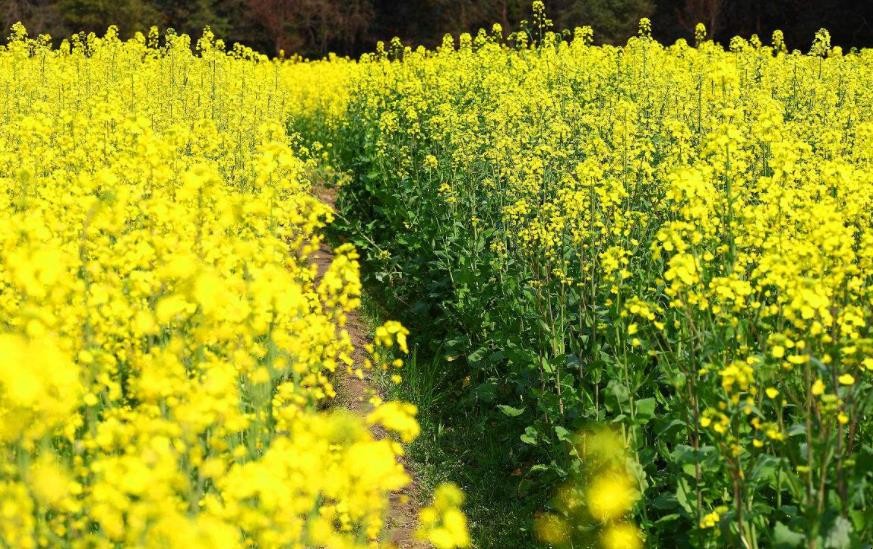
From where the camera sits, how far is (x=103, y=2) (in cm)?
2631

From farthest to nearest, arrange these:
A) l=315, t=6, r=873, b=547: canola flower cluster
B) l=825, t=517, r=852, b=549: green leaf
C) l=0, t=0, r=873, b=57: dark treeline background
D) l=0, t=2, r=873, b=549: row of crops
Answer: l=0, t=0, r=873, b=57: dark treeline background
l=315, t=6, r=873, b=547: canola flower cluster
l=825, t=517, r=852, b=549: green leaf
l=0, t=2, r=873, b=549: row of crops

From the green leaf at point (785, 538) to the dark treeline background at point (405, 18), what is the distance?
23002 mm

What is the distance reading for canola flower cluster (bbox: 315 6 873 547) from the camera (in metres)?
3.28

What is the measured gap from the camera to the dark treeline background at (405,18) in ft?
82.7

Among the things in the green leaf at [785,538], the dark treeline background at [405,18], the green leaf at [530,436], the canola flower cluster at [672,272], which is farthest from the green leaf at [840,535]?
the dark treeline background at [405,18]

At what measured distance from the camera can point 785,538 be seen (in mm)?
3059

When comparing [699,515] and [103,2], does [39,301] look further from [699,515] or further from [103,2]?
[103,2]

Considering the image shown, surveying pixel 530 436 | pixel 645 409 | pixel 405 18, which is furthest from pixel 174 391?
pixel 405 18

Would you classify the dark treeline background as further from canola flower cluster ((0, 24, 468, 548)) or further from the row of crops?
canola flower cluster ((0, 24, 468, 548))

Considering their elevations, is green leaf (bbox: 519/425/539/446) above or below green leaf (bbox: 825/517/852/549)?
below

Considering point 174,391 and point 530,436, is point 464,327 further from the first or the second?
point 174,391

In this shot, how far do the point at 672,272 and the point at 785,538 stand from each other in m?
0.94

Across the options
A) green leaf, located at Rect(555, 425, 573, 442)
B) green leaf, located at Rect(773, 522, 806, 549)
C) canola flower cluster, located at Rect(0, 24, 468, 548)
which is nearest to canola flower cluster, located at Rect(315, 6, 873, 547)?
green leaf, located at Rect(773, 522, 806, 549)

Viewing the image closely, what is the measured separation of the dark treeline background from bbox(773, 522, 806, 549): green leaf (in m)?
23.0
